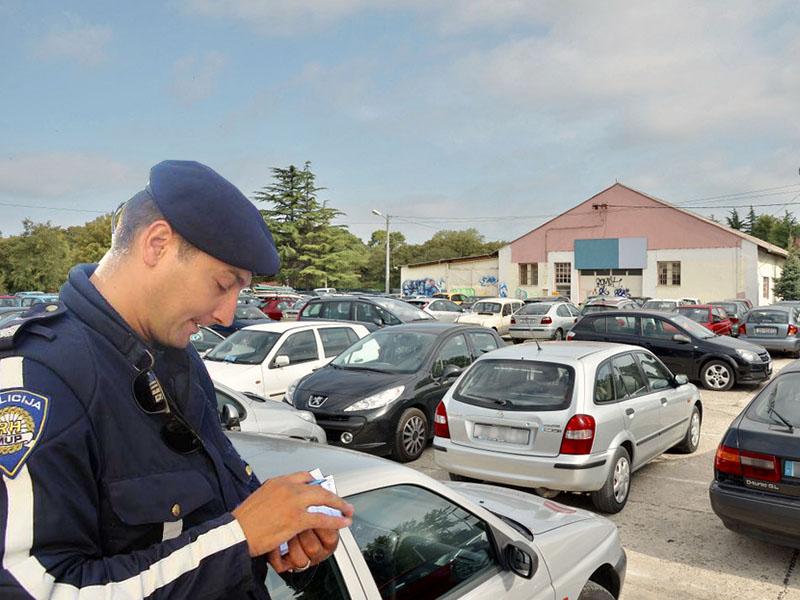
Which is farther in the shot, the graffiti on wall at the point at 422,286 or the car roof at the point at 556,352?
the graffiti on wall at the point at 422,286

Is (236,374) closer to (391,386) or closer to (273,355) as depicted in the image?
(273,355)

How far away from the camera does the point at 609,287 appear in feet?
145

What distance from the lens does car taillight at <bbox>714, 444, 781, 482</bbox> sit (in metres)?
4.36

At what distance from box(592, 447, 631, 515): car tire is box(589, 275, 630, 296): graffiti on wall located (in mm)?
39968

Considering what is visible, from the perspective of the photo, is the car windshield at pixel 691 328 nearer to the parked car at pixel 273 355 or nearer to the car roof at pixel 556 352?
the car roof at pixel 556 352

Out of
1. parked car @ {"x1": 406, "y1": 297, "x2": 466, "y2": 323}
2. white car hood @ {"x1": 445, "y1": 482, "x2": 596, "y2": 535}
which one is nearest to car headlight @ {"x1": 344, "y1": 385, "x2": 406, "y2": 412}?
white car hood @ {"x1": 445, "y1": 482, "x2": 596, "y2": 535}

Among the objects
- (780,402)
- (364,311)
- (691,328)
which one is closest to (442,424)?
(780,402)

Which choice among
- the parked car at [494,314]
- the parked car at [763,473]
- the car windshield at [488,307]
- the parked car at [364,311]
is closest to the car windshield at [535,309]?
the parked car at [494,314]

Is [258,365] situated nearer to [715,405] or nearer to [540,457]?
[540,457]

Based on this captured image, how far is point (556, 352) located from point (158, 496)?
538 centimetres

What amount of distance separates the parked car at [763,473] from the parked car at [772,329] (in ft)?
44.4

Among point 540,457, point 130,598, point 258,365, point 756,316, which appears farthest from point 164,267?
point 756,316

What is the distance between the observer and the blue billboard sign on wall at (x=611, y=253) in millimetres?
43188

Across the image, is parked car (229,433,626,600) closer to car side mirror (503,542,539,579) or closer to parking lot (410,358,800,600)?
car side mirror (503,542,539,579)
